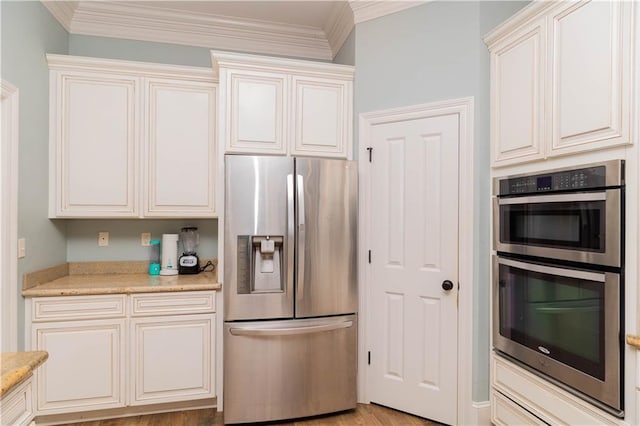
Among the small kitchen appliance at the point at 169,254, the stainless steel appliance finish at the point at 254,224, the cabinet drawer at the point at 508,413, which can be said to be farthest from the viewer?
the small kitchen appliance at the point at 169,254

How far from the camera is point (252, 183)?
2393 millimetres

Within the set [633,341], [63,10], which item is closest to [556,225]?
[633,341]

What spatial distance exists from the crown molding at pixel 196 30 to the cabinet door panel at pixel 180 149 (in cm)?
62

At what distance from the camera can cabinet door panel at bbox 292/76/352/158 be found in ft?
8.73

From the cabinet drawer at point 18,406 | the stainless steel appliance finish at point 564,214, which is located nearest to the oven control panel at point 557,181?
the stainless steel appliance finish at point 564,214

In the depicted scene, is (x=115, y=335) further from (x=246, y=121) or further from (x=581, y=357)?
(x=581, y=357)

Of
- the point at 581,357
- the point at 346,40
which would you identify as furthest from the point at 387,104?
the point at 581,357

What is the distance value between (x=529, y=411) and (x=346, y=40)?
284 cm

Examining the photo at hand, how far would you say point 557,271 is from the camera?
1.78 m

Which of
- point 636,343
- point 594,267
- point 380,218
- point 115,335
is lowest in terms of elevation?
point 115,335

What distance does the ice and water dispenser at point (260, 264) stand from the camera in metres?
2.40

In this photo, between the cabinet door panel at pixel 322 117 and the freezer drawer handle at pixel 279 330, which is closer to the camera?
the freezer drawer handle at pixel 279 330

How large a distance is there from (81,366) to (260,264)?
4.40 feet

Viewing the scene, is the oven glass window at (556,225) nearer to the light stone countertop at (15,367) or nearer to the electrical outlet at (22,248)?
the light stone countertop at (15,367)
